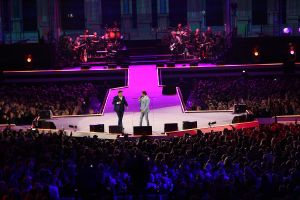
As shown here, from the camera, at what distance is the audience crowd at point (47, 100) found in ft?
90.8

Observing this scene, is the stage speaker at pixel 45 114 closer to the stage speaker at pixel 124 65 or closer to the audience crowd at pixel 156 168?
the audience crowd at pixel 156 168

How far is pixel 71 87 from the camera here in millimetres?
32469

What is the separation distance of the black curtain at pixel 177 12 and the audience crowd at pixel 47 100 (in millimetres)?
11425

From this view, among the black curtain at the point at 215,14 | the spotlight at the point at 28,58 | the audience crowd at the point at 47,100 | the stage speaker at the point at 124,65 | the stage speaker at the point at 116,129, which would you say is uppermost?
the black curtain at the point at 215,14

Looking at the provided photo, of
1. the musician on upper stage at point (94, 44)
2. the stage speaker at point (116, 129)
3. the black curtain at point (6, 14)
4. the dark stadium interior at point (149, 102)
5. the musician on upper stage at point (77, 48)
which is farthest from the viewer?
the black curtain at point (6, 14)

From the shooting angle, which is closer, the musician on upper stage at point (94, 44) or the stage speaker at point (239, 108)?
the stage speaker at point (239, 108)

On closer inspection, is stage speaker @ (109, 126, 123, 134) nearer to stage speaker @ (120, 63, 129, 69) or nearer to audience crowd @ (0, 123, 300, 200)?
audience crowd @ (0, 123, 300, 200)

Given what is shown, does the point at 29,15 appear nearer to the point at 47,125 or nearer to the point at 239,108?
the point at 47,125

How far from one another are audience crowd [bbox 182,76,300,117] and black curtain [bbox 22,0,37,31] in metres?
14.4

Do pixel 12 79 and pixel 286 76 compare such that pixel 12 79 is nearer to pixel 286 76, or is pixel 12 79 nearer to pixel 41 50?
pixel 41 50

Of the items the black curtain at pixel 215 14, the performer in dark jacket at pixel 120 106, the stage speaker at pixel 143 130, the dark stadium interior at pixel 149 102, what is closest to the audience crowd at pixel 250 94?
the dark stadium interior at pixel 149 102

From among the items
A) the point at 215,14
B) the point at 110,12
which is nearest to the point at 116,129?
the point at 110,12

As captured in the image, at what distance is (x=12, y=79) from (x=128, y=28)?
1083cm

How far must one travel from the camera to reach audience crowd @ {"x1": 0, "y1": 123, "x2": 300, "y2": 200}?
42.0 ft
